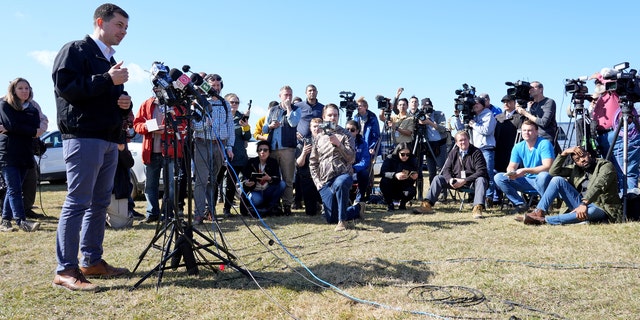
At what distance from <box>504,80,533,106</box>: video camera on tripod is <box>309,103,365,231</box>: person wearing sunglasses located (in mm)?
2504

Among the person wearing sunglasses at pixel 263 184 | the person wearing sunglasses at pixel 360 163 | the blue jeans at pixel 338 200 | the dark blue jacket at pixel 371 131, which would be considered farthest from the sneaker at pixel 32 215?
the dark blue jacket at pixel 371 131

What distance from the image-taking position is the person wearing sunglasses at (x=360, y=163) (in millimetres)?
6984

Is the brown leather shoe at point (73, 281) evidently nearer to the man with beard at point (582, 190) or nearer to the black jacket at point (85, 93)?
the black jacket at point (85, 93)

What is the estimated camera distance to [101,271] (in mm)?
3615

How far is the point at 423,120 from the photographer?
25.6 feet

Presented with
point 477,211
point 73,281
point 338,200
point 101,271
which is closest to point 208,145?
point 338,200

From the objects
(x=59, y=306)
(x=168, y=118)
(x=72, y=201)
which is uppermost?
(x=168, y=118)

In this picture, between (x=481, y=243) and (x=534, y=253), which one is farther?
(x=481, y=243)

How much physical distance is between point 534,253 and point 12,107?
5369mm

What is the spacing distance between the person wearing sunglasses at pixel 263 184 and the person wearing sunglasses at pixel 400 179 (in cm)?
145

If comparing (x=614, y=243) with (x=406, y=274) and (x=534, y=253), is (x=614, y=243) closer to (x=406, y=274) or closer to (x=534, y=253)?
(x=534, y=253)

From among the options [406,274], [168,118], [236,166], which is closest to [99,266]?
[168,118]

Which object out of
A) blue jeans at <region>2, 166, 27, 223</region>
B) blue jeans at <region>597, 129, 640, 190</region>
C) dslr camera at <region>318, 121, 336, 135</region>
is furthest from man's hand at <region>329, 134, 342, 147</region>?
blue jeans at <region>2, 166, 27, 223</region>

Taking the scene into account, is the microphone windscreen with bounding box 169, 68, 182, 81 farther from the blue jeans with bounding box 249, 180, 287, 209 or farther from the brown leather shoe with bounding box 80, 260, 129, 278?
the blue jeans with bounding box 249, 180, 287, 209
